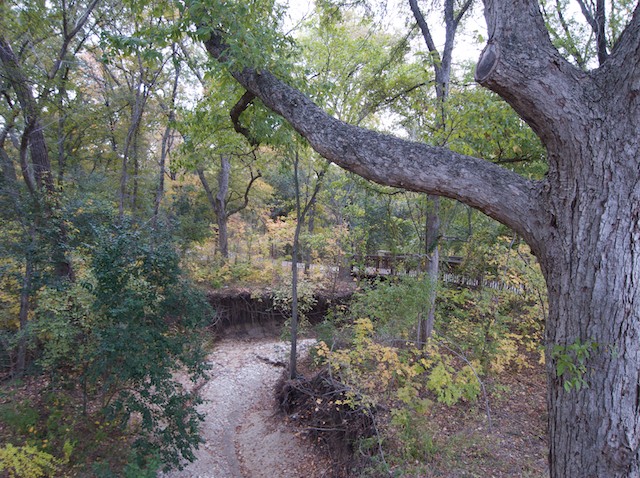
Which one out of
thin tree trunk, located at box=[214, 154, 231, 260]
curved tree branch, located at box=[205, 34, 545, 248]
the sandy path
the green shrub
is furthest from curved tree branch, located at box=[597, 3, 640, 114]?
thin tree trunk, located at box=[214, 154, 231, 260]

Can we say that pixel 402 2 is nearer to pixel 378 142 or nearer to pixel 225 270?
pixel 378 142

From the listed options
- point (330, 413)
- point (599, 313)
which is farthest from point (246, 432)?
point (599, 313)

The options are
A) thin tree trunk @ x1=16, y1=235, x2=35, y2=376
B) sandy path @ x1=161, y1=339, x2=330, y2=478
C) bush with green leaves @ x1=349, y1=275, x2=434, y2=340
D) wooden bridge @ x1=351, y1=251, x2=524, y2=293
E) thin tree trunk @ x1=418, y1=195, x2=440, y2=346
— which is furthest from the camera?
wooden bridge @ x1=351, y1=251, x2=524, y2=293

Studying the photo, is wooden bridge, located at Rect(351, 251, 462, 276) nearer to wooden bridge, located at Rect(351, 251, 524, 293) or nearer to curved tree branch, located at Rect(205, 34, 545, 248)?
wooden bridge, located at Rect(351, 251, 524, 293)

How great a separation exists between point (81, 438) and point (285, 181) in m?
14.9

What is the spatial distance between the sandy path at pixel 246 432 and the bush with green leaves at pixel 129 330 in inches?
29.4

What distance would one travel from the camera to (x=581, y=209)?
1972 mm

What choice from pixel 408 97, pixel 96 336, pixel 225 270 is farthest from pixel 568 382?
pixel 225 270

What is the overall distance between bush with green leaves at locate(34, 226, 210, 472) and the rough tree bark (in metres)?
3.64

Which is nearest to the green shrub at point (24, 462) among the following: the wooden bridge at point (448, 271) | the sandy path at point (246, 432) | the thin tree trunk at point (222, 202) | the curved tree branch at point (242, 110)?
the sandy path at point (246, 432)

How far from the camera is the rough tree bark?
1.86 meters

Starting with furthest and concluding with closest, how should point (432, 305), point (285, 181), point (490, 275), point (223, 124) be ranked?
point (285, 181), point (490, 275), point (432, 305), point (223, 124)

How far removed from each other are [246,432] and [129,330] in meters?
3.63

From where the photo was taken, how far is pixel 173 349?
4.47 metres
